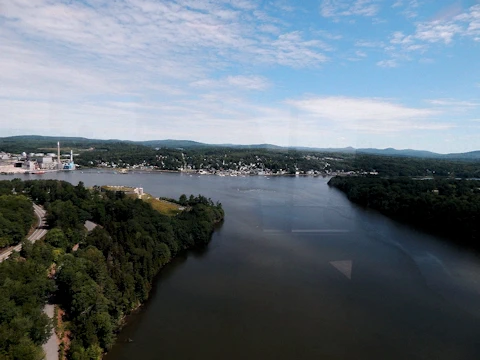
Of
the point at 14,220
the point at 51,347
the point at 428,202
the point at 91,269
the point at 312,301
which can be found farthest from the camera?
the point at 428,202

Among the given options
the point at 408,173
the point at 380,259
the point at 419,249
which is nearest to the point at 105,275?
the point at 380,259

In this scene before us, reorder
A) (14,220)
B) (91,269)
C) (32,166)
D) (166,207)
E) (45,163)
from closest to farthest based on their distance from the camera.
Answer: (91,269) → (14,220) → (166,207) → (32,166) → (45,163)

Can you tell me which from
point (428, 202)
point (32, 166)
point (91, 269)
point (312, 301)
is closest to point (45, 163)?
point (32, 166)

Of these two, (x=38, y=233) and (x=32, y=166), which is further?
(x=32, y=166)

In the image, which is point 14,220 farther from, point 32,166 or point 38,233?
point 32,166

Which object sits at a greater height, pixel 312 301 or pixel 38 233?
pixel 38 233

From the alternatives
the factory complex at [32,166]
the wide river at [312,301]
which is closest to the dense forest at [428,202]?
the wide river at [312,301]

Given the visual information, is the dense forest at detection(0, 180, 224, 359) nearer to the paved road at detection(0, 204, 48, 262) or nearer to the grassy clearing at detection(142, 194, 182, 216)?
the paved road at detection(0, 204, 48, 262)
